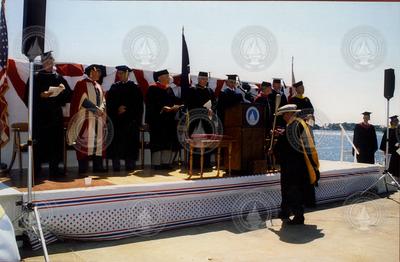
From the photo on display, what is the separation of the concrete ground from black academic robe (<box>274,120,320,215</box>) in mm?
402

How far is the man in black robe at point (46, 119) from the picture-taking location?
6199 millimetres

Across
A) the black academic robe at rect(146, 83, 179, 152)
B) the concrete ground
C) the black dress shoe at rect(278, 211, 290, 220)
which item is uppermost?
the black academic robe at rect(146, 83, 179, 152)

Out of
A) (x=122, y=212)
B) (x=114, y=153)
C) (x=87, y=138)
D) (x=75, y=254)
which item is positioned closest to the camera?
(x=75, y=254)

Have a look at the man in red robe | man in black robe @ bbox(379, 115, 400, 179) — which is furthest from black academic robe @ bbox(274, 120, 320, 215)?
man in black robe @ bbox(379, 115, 400, 179)

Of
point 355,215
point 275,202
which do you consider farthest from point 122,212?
point 355,215

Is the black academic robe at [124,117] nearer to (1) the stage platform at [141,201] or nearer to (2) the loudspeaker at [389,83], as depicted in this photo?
(1) the stage platform at [141,201]

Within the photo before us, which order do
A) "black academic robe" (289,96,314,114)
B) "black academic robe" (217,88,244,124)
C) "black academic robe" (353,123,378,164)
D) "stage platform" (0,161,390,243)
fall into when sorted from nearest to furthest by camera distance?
"stage platform" (0,161,390,243) → "black academic robe" (217,88,244,124) → "black academic robe" (289,96,314,114) → "black academic robe" (353,123,378,164)

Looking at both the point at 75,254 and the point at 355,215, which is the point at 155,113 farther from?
the point at 355,215

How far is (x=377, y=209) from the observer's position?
7.91m

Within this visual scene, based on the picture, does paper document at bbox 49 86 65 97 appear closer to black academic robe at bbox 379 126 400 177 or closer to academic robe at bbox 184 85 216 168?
academic robe at bbox 184 85 216 168

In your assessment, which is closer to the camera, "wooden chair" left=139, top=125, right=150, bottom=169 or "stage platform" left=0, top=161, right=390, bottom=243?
"stage platform" left=0, top=161, right=390, bottom=243

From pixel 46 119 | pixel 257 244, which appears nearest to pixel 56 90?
pixel 46 119

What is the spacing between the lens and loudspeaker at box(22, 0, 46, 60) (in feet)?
14.2

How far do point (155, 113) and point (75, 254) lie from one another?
3.41 m
